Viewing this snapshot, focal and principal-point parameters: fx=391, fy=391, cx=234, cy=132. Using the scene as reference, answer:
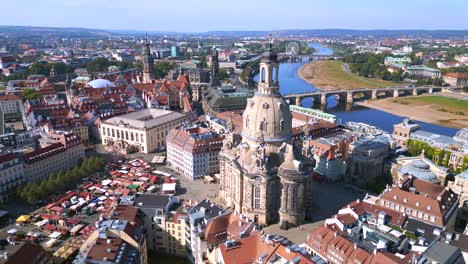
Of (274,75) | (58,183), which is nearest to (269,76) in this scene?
(274,75)

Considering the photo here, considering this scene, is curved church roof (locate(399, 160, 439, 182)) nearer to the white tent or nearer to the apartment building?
the apartment building

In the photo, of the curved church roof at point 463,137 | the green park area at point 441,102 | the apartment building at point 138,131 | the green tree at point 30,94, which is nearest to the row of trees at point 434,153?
the curved church roof at point 463,137

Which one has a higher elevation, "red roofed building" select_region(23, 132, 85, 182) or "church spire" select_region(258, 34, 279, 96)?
"church spire" select_region(258, 34, 279, 96)

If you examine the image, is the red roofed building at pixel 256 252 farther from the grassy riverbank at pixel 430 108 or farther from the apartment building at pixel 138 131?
the grassy riverbank at pixel 430 108

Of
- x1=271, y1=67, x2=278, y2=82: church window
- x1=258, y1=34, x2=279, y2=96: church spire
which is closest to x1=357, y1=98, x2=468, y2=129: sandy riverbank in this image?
x1=271, y1=67, x2=278, y2=82: church window

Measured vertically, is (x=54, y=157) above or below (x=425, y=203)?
below

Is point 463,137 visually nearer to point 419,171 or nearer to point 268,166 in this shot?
point 419,171
